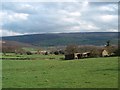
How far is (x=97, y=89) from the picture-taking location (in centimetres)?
1586

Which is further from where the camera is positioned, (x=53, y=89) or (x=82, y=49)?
(x=82, y=49)

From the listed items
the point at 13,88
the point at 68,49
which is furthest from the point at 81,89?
the point at 68,49

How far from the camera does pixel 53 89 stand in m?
16.5

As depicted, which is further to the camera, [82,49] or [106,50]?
[82,49]

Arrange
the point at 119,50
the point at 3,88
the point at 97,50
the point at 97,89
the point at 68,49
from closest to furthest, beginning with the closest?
the point at 97,89 < the point at 3,88 < the point at 119,50 < the point at 97,50 < the point at 68,49

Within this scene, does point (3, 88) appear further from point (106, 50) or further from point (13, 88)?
point (106, 50)

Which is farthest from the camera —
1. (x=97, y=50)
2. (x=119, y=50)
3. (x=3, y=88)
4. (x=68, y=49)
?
(x=68, y=49)

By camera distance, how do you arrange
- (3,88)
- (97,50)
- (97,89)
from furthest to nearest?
(97,50) < (3,88) < (97,89)

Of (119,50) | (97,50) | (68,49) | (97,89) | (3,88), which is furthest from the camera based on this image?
(68,49)

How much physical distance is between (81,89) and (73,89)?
0.44 m

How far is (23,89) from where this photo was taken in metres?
16.8

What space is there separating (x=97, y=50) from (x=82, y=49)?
21.6 m

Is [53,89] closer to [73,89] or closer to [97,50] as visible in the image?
[73,89]

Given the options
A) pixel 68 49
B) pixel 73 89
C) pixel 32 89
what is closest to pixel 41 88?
pixel 32 89
